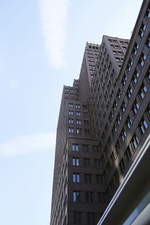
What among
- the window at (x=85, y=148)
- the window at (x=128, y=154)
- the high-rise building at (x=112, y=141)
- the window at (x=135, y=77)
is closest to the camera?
the high-rise building at (x=112, y=141)

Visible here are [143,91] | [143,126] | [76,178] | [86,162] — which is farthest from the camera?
[86,162]

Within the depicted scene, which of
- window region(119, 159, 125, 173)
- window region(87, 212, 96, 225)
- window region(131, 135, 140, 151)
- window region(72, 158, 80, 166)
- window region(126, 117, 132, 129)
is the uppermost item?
window region(126, 117, 132, 129)

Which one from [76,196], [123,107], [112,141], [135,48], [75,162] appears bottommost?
[76,196]

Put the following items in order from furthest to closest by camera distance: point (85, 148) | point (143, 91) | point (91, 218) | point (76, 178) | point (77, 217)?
point (85, 148)
point (76, 178)
point (91, 218)
point (77, 217)
point (143, 91)

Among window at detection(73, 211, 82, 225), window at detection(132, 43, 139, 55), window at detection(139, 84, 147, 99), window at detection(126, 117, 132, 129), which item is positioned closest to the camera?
window at detection(139, 84, 147, 99)

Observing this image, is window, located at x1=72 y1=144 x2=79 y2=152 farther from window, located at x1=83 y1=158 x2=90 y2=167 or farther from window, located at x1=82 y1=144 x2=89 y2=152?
window, located at x1=83 y1=158 x2=90 y2=167

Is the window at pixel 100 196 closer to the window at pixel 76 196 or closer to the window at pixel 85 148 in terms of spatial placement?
the window at pixel 76 196

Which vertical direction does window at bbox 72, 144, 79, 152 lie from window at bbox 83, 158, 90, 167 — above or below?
above

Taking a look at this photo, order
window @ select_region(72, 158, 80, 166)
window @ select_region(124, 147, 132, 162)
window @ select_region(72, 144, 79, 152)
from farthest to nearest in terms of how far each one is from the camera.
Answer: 1. window @ select_region(72, 144, 79, 152)
2. window @ select_region(72, 158, 80, 166)
3. window @ select_region(124, 147, 132, 162)

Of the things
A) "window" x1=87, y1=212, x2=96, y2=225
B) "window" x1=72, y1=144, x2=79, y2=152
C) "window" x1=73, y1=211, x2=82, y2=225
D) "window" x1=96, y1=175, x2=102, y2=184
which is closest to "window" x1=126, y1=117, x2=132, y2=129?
"window" x1=96, y1=175, x2=102, y2=184

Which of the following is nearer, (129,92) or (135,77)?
(135,77)

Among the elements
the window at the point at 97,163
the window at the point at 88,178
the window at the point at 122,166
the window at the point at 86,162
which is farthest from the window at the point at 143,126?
the window at the point at 86,162

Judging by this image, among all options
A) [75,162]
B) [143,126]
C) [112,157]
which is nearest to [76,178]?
[75,162]

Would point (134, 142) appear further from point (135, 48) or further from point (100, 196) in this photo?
point (135, 48)
